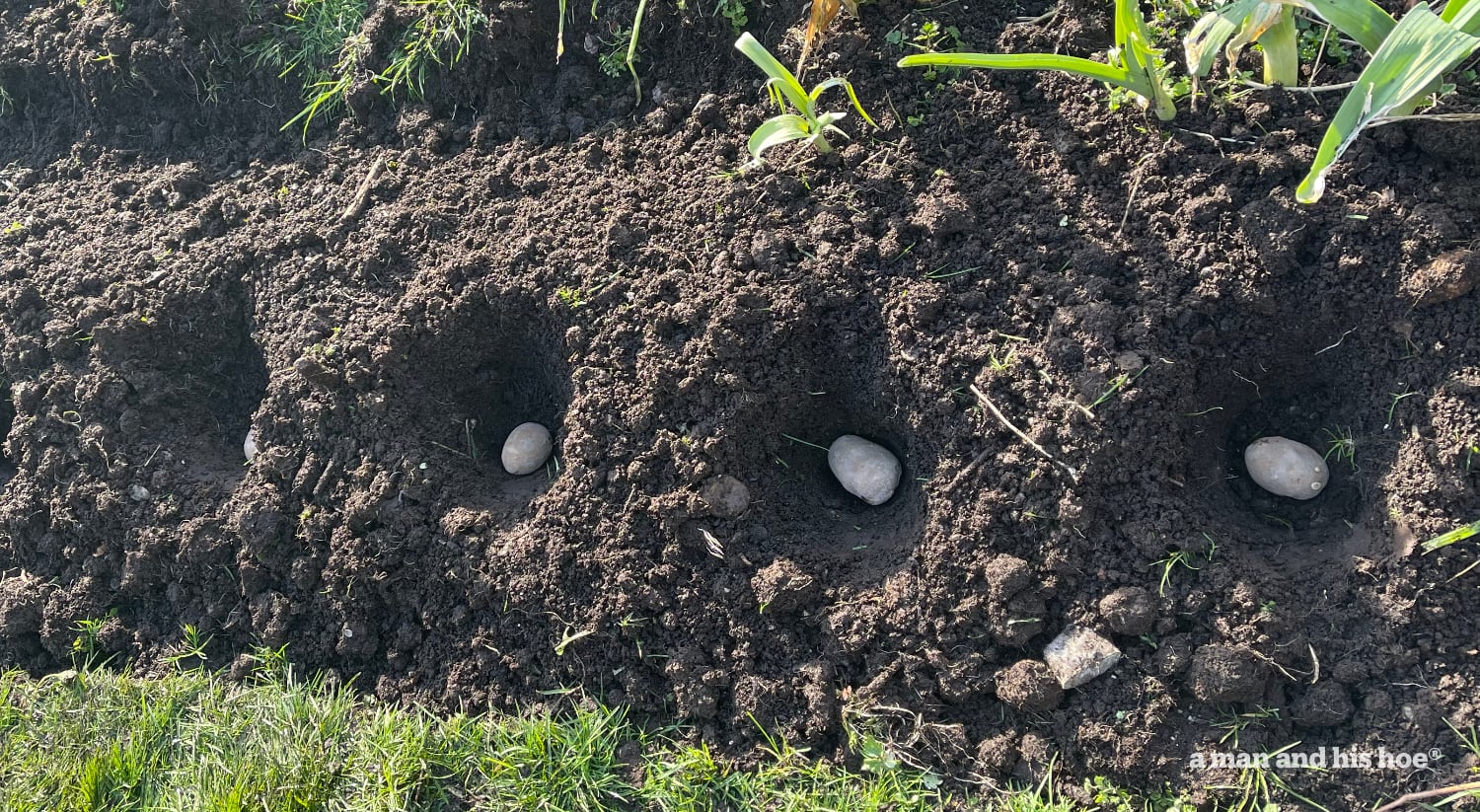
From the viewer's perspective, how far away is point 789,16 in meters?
2.25

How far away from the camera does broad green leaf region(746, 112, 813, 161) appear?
1.93m

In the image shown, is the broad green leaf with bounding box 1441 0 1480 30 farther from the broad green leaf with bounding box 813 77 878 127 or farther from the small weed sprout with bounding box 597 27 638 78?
the small weed sprout with bounding box 597 27 638 78

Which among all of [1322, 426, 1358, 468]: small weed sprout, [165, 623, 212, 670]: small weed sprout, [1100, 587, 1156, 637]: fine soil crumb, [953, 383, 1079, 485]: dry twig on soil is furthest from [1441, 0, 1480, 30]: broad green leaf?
[165, 623, 212, 670]: small weed sprout

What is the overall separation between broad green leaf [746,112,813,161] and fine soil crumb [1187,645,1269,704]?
4.27ft

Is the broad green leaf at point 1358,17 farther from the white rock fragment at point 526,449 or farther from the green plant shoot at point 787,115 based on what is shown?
the white rock fragment at point 526,449

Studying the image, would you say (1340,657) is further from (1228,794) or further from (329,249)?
Result: (329,249)

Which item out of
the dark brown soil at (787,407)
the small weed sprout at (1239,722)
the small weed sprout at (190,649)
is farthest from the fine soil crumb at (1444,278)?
the small weed sprout at (190,649)

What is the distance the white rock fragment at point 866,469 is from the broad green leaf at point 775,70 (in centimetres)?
74

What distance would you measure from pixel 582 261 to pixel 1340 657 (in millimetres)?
1761

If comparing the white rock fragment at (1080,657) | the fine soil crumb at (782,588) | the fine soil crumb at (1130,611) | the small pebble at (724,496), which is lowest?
the white rock fragment at (1080,657)

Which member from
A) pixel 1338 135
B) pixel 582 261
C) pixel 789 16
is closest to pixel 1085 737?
pixel 1338 135

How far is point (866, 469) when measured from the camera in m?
2.06

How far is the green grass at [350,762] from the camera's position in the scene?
190 cm

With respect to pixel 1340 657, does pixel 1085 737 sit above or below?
below
